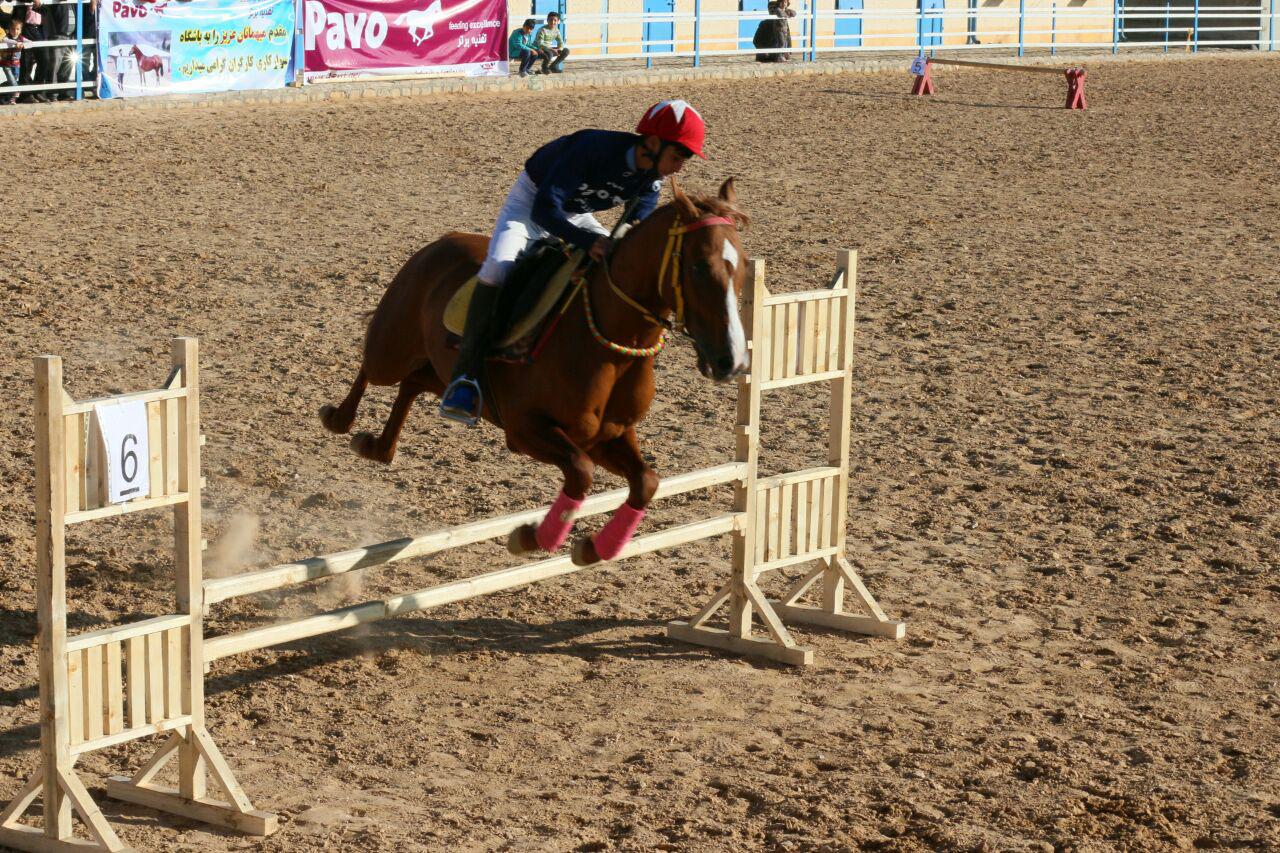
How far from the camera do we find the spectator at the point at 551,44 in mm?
25516

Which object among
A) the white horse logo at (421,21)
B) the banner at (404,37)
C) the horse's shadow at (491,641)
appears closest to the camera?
the horse's shadow at (491,641)

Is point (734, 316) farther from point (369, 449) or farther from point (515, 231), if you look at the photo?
point (369, 449)

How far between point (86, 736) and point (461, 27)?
2003 centimetres

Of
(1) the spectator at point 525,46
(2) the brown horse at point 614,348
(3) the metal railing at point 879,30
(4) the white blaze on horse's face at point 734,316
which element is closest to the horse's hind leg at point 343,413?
(2) the brown horse at point 614,348

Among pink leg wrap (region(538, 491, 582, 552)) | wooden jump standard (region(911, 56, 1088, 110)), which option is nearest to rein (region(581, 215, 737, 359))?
pink leg wrap (region(538, 491, 582, 552))

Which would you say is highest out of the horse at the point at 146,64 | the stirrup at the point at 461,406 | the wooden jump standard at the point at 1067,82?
the wooden jump standard at the point at 1067,82

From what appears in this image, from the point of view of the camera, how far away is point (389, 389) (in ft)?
37.0

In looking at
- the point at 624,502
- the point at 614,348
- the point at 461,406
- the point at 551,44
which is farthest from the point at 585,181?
the point at 551,44

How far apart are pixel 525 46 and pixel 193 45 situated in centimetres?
637

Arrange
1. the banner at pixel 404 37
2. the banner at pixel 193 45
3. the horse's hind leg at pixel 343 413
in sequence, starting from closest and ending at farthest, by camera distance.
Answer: the horse's hind leg at pixel 343 413
the banner at pixel 193 45
the banner at pixel 404 37

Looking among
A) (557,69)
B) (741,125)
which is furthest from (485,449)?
(557,69)

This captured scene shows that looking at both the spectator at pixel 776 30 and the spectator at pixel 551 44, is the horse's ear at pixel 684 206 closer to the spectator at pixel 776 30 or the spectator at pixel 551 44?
the spectator at pixel 551 44

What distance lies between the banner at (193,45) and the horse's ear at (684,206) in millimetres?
15122

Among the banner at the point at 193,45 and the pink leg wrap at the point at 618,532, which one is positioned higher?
the banner at the point at 193,45
